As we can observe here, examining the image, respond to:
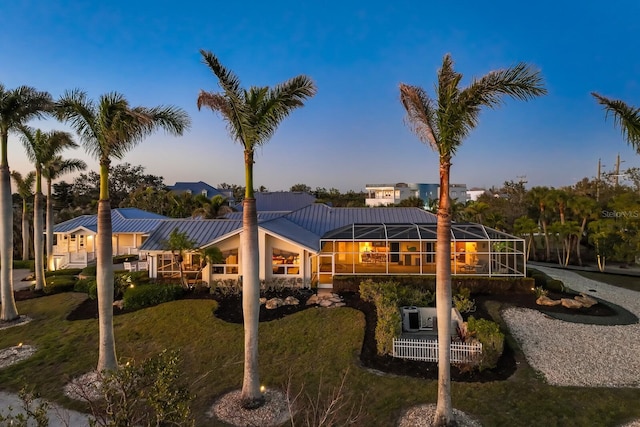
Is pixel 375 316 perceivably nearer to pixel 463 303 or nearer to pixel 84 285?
pixel 463 303

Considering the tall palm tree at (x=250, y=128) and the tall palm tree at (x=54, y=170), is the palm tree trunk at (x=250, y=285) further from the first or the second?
the tall palm tree at (x=54, y=170)

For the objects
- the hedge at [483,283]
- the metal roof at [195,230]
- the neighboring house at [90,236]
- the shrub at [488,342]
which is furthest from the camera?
the neighboring house at [90,236]

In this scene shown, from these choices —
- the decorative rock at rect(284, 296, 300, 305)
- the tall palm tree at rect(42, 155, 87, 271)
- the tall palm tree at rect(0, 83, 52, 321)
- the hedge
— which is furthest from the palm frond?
the tall palm tree at rect(42, 155, 87, 271)

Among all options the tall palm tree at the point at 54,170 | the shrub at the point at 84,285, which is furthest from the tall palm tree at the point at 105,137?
the tall palm tree at the point at 54,170

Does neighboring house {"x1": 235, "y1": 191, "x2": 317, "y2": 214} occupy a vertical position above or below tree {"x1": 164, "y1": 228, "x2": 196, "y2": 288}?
above

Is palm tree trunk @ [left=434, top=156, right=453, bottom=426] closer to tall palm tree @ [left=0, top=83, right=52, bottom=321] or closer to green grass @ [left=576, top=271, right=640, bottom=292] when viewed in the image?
tall palm tree @ [left=0, top=83, right=52, bottom=321]

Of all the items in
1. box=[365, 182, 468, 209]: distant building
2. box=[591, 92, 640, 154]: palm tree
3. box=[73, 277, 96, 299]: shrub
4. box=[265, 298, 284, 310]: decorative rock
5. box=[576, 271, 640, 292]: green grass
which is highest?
box=[365, 182, 468, 209]: distant building
